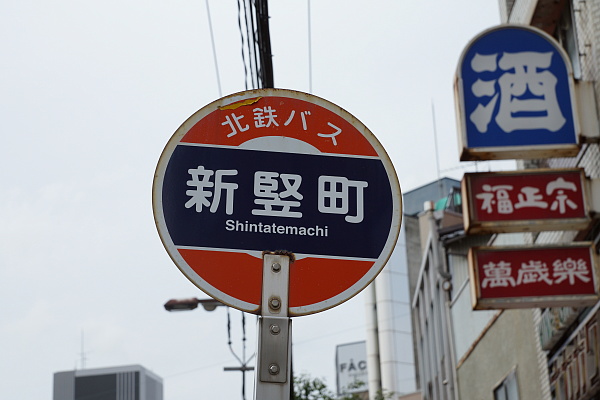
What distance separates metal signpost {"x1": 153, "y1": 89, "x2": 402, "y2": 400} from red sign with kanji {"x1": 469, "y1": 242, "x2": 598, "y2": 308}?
26.1 ft

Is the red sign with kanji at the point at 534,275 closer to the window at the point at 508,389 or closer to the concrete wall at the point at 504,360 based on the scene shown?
the concrete wall at the point at 504,360

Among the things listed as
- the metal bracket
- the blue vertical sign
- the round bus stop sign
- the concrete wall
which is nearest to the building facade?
the concrete wall

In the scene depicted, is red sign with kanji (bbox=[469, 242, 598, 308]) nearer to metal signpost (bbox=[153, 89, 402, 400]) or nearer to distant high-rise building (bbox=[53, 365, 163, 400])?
metal signpost (bbox=[153, 89, 402, 400])

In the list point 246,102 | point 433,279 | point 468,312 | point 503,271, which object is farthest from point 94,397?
point 246,102

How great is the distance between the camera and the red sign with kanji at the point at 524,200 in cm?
1046

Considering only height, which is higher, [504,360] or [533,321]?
[533,321]

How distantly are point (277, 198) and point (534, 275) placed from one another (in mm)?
8303

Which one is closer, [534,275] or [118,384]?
[534,275]

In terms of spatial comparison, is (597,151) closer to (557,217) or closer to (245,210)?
(557,217)

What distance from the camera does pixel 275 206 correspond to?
3172 millimetres

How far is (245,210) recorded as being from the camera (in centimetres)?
317

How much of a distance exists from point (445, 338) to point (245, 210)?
2144cm

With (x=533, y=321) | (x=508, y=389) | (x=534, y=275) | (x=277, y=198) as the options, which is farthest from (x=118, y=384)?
(x=277, y=198)

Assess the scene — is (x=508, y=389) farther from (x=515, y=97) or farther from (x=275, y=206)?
(x=275, y=206)
